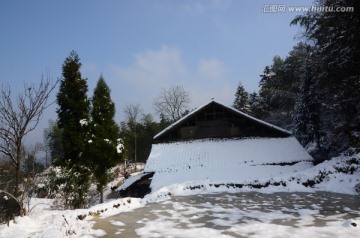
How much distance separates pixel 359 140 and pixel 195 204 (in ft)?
32.6

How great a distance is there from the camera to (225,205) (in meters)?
10.3

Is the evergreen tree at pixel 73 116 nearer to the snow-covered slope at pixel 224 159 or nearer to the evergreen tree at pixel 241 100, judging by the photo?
the snow-covered slope at pixel 224 159

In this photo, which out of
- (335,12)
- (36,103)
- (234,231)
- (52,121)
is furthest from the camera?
(52,121)

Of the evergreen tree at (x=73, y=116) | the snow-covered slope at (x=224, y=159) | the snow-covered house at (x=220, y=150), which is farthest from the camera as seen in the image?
the evergreen tree at (x=73, y=116)

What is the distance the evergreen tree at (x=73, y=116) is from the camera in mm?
19750

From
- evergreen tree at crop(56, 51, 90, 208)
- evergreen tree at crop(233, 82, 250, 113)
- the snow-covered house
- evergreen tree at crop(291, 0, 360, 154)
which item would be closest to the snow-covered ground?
the snow-covered house

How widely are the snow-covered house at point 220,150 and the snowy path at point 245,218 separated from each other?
582cm

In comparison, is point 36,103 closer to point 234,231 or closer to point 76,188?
point 234,231

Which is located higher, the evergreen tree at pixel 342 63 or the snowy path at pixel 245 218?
the evergreen tree at pixel 342 63

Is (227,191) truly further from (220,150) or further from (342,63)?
(342,63)

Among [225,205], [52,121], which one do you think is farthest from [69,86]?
[52,121]

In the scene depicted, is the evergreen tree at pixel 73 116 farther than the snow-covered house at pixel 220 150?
Yes

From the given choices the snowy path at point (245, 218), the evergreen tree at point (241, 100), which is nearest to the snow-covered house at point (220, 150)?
the snowy path at point (245, 218)

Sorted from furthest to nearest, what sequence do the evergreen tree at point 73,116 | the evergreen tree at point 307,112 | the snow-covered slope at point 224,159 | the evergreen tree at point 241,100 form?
1. the evergreen tree at point 241,100
2. the evergreen tree at point 307,112
3. the evergreen tree at point 73,116
4. the snow-covered slope at point 224,159
